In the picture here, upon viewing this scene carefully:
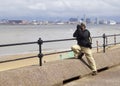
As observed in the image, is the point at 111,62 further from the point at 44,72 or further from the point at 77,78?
the point at 44,72

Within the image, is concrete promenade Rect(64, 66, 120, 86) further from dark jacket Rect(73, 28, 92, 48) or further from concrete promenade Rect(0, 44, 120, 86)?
dark jacket Rect(73, 28, 92, 48)

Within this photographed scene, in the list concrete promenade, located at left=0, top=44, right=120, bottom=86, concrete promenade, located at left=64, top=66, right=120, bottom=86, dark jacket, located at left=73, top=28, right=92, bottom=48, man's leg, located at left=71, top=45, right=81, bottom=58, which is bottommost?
concrete promenade, located at left=64, top=66, right=120, bottom=86

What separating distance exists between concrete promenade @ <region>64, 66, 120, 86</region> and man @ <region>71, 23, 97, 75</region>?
0.42m

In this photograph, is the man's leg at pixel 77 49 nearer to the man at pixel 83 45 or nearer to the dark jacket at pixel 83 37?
the man at pixel 83 45

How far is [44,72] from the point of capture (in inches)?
385

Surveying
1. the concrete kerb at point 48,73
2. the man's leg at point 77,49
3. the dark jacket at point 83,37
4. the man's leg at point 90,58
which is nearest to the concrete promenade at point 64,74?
the concrete kerb at point 48,73

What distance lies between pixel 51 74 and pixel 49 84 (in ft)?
1.24

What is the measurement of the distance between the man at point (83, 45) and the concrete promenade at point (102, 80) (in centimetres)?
42

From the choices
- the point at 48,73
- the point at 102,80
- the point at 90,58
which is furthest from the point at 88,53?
the point at 48,73

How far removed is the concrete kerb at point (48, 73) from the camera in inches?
342

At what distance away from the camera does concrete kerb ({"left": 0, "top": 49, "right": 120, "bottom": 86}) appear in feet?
28.5

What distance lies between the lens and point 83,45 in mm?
11695

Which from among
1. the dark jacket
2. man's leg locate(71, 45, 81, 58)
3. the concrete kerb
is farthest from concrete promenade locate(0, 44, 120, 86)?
the dark jacket

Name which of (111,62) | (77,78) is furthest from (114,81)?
(111,62)
